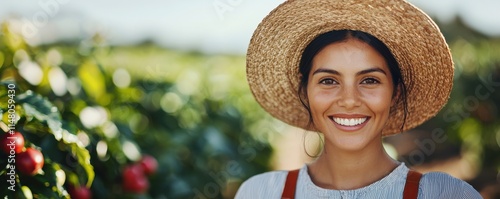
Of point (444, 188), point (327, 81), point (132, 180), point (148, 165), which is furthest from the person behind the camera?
point (148, 165)

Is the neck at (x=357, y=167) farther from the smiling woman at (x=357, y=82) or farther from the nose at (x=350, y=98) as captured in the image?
the nose at (x=350, y=98)

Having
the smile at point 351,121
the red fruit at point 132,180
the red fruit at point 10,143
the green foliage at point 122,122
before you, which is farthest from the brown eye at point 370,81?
the red fruit at point 132,180

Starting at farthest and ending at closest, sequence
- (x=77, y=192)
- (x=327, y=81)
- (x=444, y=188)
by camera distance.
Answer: (x=77, y=192) < (x=327, y=81) < (x=444, y=188)

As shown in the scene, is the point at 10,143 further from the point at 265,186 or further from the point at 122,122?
the point at 122,122

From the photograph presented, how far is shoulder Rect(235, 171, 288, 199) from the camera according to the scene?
2.08m

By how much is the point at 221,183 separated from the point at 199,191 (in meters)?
0.25

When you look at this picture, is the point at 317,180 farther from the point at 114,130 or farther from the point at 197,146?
the point at 197,146

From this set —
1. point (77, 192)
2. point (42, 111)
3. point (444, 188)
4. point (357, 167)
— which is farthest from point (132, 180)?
point (444, 188)

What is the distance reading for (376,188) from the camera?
1954 millimetres

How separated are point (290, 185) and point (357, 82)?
0.39m

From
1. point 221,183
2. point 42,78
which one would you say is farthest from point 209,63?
point 42,78

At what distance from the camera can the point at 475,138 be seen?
5379mm

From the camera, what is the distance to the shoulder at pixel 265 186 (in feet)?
6.83

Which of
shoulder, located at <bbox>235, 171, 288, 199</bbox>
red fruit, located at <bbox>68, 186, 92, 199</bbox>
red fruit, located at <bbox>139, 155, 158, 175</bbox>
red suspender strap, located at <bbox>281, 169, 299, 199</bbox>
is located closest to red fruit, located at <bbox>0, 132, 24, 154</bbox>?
red fruit, located at <bbox>68, 186, 92, 199</bbox>
